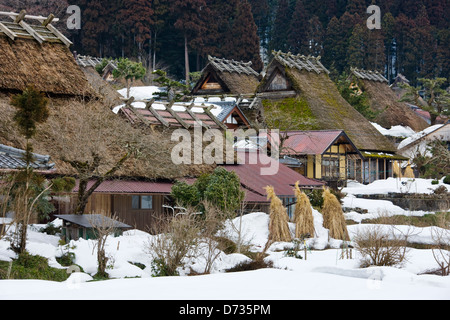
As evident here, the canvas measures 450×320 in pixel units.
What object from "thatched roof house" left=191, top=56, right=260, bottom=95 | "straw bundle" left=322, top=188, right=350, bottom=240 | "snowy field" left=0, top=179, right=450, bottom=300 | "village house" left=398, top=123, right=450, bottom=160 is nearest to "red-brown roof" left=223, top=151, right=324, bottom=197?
"straw bundle" left=322, top=188, right=350, bottom=240

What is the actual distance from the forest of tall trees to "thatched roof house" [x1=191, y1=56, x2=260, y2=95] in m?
11.3

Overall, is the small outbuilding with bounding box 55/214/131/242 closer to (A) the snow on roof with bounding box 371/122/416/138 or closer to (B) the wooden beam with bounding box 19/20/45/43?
(B) the wooden beam with bounding box 19/20/45/43

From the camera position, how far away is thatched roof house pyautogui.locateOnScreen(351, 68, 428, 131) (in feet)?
183

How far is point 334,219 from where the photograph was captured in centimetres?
2356

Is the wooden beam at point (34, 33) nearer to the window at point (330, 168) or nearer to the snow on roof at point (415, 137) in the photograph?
the window at point (330, 168)

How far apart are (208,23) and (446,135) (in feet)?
82.5

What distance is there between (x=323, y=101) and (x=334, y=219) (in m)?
23.1

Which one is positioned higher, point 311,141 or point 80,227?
point 311,141

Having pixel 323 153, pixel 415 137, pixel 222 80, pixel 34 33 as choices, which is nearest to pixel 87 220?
pixel 34 33

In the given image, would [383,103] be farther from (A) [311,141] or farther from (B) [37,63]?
(B) [37,63]
